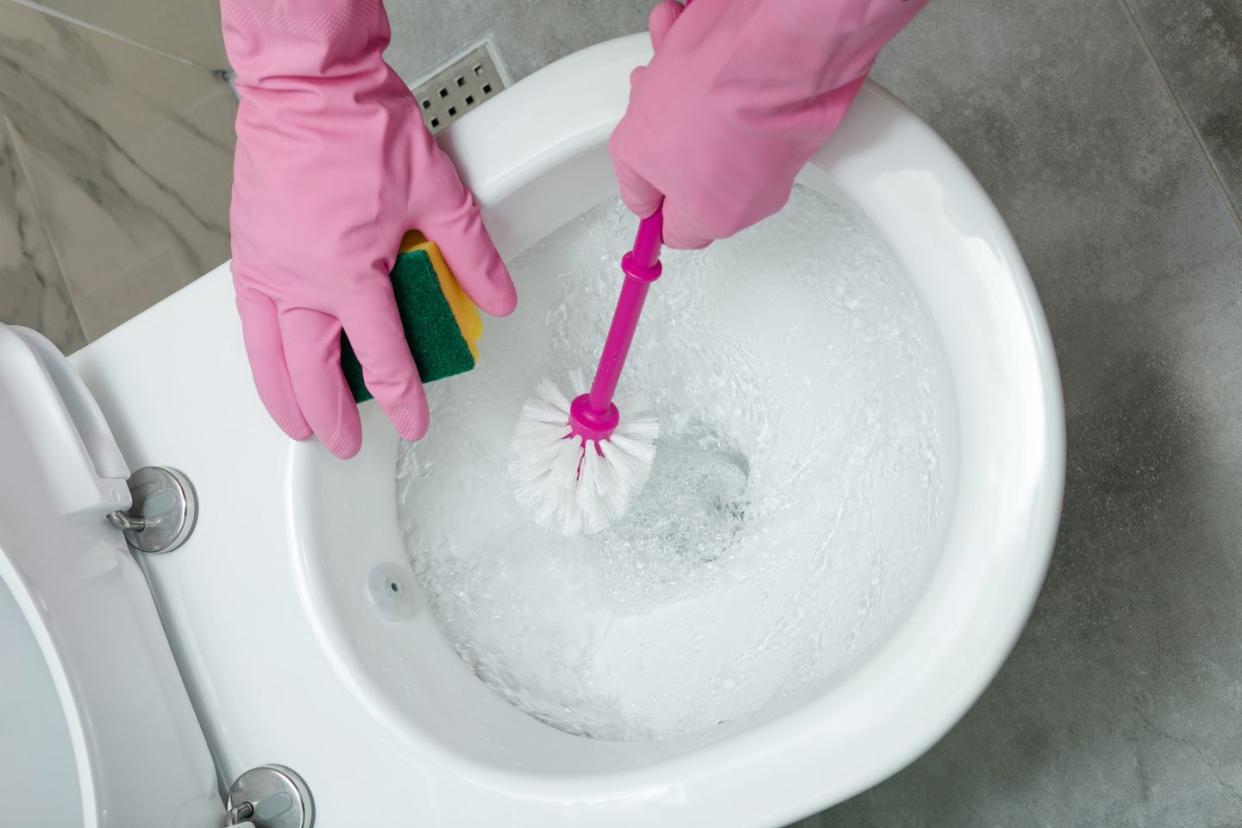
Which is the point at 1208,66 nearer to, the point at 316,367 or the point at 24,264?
the point at 316,367

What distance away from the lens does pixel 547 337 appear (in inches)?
32.6

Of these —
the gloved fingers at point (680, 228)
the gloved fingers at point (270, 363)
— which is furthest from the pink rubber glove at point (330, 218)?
the gloved fingers at point (680, 228)

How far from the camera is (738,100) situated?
547 mm

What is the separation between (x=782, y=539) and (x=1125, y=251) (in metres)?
0.58

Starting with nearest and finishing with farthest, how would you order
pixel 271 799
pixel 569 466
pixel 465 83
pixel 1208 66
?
1. pixel 271 799
2. pixel 569 466
3. pixel 1208 66
4. pixel 465 83

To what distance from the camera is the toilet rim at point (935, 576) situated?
569mm

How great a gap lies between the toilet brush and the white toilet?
13 cm

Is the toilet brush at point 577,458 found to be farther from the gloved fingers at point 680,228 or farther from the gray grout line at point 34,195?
the gray grout line at point 34,195

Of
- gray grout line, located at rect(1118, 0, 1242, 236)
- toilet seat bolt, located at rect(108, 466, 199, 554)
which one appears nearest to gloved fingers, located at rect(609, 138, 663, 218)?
toilet seat bolt, located at rect(108, 466, 199, 554)

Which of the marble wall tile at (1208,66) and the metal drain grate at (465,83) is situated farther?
the metal drain grate at (465,83)

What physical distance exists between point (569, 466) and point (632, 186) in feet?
0.90

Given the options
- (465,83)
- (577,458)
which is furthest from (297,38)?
(465,83)

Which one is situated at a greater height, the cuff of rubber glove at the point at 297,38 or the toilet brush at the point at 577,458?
the cuff of rubber glove at the point at 297,38

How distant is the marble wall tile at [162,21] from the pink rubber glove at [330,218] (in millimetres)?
370
